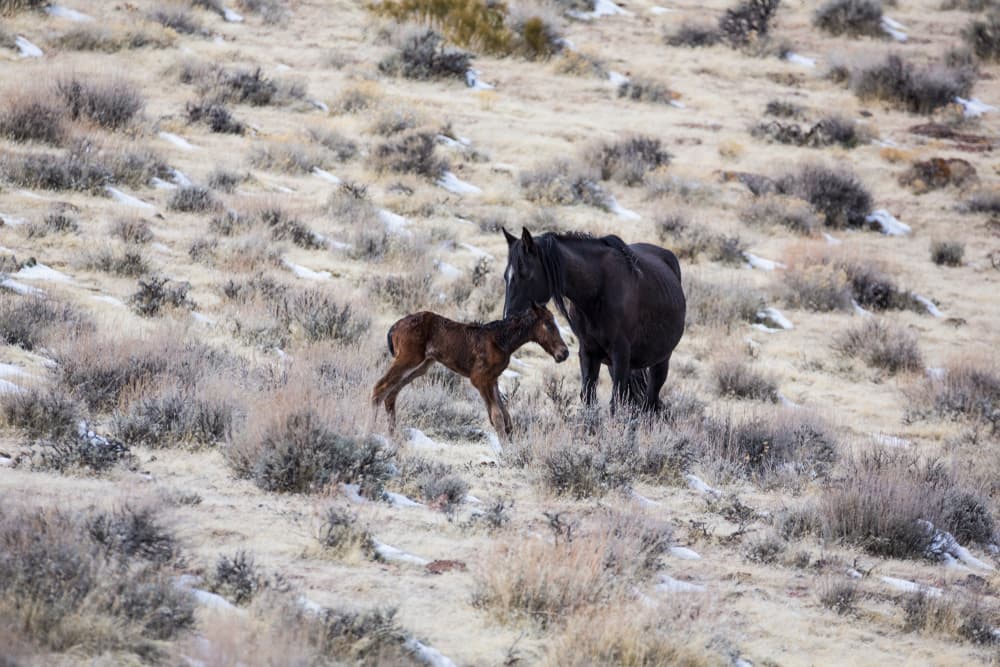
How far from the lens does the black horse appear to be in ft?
29.0

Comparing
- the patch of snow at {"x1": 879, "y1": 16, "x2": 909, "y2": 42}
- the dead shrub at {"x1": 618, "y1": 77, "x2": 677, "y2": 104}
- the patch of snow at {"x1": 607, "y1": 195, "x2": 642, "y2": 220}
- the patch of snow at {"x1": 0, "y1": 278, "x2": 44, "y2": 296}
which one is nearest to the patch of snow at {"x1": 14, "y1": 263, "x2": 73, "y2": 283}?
the patch of snow at {"x1": 0, "y1": 278, "x2": 44, "y2": 296}

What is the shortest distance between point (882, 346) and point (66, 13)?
60.1 ft

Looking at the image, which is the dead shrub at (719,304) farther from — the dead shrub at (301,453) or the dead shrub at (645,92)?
the dead shrub at (645,92)

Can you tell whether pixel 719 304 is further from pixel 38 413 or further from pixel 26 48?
pixel 26 48

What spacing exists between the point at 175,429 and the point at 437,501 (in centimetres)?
205

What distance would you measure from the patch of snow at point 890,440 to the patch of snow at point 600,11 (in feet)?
75.6

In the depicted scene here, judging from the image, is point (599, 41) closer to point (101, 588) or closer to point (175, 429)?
point (175, 429)

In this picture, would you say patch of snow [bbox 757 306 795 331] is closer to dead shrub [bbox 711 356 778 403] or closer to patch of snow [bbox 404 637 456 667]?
dead shrub [bbox 711 356 778 403]

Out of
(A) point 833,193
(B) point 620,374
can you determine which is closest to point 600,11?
(A) point 833,193

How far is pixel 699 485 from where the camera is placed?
8617 millimetres

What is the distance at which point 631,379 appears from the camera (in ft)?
34.6

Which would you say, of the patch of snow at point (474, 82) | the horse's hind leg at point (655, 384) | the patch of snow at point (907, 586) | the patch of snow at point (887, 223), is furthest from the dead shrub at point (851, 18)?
the patch of snow at point (907, 586)

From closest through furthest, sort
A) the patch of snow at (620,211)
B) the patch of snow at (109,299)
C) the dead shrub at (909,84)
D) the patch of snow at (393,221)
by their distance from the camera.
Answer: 1. the patch of snow at (109,299)
2. the patch of snow at (393,221)
3. the patch of snow at (620,211)
4. the dead shrub at (909,84)

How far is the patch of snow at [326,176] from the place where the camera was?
1847 cm
